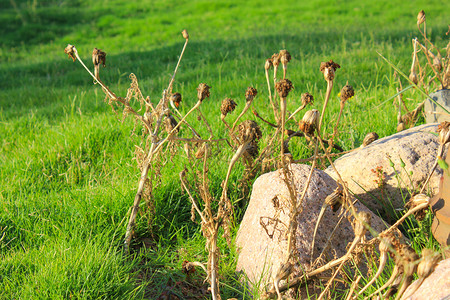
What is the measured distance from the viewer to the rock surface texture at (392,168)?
2.49m

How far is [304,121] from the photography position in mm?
1383

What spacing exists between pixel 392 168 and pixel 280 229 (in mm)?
933

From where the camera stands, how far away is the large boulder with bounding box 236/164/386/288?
2.03 meters

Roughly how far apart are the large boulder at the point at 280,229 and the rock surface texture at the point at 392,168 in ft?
0.99

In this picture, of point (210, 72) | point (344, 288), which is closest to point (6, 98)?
point (210, 72)

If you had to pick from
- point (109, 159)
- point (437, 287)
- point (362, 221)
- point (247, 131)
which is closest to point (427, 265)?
point (362, 221)

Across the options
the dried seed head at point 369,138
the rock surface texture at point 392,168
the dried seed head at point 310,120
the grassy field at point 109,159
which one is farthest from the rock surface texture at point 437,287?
the dried seed head at point 369,138

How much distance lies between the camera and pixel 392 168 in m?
2.54

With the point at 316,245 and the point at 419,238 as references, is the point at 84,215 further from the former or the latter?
the point at 419,238

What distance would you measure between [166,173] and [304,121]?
68.0 inches

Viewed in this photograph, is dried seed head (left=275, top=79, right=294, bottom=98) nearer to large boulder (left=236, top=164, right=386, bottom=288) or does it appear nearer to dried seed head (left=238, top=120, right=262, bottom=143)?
dried seed head (left=238, top=120, right=262, bottom=143)

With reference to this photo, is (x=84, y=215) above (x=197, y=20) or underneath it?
underneath

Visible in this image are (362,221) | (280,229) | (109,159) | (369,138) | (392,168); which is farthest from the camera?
(109,159)

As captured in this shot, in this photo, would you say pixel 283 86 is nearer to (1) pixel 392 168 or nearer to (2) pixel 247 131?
(2) pixel 247 131
